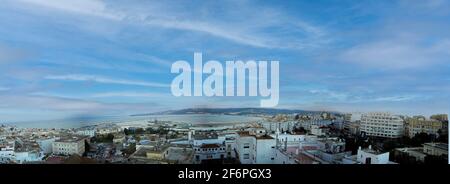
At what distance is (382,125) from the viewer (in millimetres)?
1999

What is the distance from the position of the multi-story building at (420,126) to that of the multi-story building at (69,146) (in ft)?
5.07

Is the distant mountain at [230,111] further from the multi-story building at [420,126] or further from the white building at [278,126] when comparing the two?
the multi-story building at [420,126]

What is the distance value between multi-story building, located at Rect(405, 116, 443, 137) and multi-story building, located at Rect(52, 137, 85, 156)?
60.9 inches

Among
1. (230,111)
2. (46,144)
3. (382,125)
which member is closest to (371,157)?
(382,125)

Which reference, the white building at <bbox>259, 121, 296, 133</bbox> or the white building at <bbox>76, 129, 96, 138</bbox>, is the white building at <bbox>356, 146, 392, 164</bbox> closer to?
the white building at <bbox>259, 121, 296, 133</bbox>

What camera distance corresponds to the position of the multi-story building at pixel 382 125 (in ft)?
6.56

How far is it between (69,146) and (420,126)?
1683 mm

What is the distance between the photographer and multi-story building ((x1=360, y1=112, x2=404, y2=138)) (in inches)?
78.7

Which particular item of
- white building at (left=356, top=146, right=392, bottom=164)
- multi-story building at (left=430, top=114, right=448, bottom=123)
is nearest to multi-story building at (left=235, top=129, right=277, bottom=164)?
white building at (left=356, top=146, right=392, bottom=164)

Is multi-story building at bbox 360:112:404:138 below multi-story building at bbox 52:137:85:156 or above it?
above
